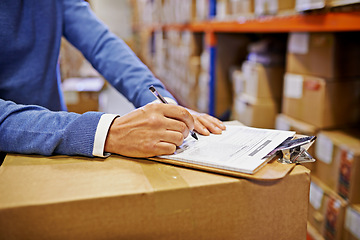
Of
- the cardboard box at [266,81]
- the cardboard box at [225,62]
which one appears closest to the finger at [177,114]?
the cardboard box at [266,81]

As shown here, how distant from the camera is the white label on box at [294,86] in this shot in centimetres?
168

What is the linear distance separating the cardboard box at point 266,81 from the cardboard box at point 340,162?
67cm

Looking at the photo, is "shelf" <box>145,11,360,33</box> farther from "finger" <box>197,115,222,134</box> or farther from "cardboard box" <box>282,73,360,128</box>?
"finger" <box>197,115,222,134</box>

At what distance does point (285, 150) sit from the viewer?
2.17ft

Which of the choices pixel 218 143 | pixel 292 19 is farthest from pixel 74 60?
pixel 218 143

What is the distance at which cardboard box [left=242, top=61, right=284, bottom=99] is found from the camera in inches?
84.2

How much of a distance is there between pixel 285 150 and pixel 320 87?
3.26 feet

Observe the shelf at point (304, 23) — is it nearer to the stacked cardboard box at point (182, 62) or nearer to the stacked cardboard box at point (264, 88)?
the stacked cardboard box at point (264, 88)

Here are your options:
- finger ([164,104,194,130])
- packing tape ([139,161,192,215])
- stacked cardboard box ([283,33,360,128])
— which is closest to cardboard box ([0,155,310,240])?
packing tape ([139,161,192,215])

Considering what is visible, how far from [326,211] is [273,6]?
1059mm

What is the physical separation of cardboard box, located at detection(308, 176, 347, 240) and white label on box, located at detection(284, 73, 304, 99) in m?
0.43

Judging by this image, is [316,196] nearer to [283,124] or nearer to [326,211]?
[326,211]

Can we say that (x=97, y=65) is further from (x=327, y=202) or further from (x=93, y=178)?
(x=327, y=202)

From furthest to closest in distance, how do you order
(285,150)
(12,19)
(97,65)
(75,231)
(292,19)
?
(292,19)
(97,65)
(12,19)
(285,150)
(75,231)
